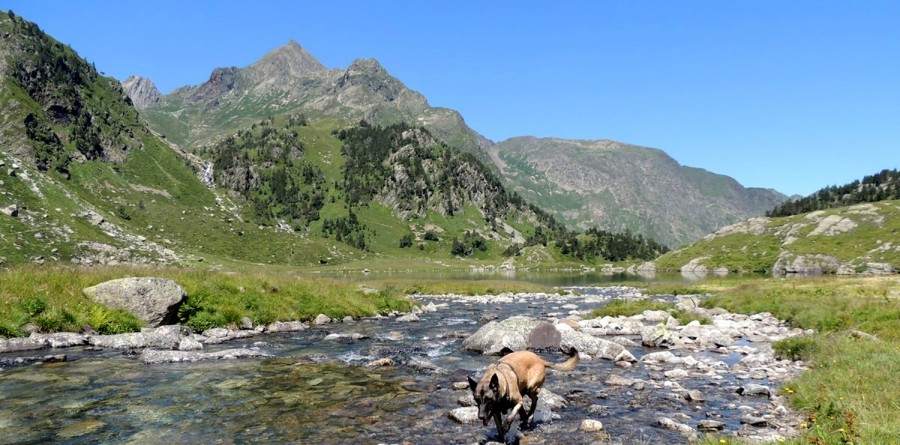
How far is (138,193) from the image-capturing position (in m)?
144

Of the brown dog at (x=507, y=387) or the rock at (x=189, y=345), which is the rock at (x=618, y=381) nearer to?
the brown dog at (x=507, y=387)

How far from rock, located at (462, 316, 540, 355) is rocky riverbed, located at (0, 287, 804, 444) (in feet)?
0.25

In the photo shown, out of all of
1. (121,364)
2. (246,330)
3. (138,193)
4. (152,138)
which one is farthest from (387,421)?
(152,138)

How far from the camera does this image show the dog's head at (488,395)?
29.8ft

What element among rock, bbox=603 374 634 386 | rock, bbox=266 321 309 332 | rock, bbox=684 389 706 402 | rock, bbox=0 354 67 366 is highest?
rock, bbox=0 354 67 366

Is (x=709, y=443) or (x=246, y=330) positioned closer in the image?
(x=709, y=443)

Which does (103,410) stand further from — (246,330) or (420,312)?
(420,312)

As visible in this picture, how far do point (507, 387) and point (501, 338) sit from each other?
1336cm

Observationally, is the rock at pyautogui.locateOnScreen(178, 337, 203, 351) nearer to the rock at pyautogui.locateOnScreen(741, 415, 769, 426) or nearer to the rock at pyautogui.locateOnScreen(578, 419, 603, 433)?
the rock at pyautogui.locateOnScreen(578, 419, 603, 433)

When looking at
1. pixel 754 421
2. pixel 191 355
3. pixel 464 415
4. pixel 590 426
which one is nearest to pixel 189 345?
pixel 191 355

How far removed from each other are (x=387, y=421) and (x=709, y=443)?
7.34 m

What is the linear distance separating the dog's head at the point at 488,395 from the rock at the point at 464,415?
2.59 m

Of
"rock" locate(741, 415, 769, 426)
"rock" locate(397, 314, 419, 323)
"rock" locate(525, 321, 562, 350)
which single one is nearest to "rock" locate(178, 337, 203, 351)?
"rock" locate(525, 321, 562, 350)

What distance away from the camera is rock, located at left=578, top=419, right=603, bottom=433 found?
35.9ft
